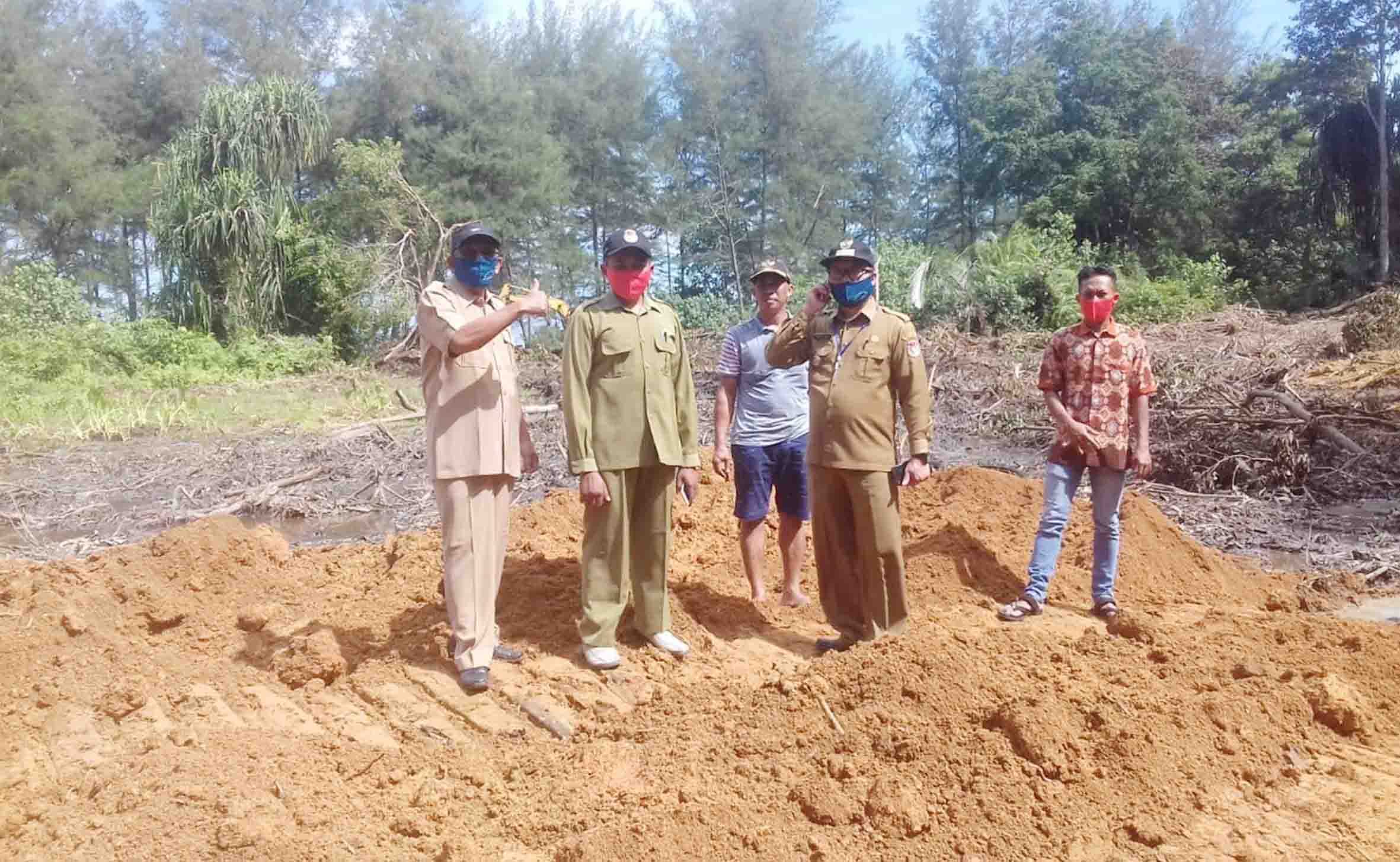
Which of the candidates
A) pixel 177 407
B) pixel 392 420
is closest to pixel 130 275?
pixel 177 407

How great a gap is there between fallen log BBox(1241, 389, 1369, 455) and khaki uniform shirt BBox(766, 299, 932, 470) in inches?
191

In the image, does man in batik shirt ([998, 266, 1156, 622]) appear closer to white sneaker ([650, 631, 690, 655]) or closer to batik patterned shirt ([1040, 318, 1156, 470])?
batik patterned shirt ([1040, 318, 1156, 470])

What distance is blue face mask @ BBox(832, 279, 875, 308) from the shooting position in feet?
14.0

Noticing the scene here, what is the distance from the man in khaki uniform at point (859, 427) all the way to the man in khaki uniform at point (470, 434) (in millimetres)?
1197

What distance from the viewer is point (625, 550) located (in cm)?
430

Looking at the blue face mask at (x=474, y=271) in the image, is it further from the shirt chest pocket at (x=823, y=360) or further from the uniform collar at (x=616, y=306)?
the shirt chest pocket at (x=823, y=360)

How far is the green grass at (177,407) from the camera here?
1234 cm

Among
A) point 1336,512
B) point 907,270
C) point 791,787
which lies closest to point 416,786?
point 791,787

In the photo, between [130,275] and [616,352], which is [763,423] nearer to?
[616,352]

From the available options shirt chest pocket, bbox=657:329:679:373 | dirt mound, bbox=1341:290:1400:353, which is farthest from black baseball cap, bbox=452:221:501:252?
dirt mound, bbox=1341:290:1400:353

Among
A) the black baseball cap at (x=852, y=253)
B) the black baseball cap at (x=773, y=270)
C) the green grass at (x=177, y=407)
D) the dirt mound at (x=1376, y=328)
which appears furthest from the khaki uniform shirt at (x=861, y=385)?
the dirt mound at (x=1376, y=328)

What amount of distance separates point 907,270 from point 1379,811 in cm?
1861

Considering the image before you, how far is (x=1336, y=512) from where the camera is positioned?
691cm

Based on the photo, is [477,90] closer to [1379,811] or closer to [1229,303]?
[1229,303]
